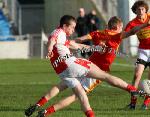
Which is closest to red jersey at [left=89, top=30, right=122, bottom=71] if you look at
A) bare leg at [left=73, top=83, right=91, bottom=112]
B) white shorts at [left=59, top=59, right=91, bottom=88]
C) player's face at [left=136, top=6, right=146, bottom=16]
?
player's face at [left=136, top=6, right=146, bottom=16]

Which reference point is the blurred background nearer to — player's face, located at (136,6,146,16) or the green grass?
the green grass

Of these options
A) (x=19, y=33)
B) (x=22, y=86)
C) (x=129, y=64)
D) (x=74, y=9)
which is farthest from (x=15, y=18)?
(x=22, y=86)

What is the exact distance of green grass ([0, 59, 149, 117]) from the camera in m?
14.2

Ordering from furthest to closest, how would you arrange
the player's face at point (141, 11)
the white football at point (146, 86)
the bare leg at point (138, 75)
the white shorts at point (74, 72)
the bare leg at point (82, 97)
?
the bare leg at point (138, 75), the player's face at point (141, 11), the white football at point (146, 86), the white shorts at point (74, 72), the bare leg at point (82, 97)

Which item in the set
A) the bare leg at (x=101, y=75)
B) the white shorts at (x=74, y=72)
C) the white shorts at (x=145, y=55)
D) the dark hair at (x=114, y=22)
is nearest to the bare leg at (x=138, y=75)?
the white shorts at (x=145, y=55)

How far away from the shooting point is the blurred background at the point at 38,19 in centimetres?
3450

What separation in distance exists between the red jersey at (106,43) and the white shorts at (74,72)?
143 centimetres

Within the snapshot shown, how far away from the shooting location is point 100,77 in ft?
43.2

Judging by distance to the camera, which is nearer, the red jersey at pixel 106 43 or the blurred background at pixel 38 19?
the red jersey at pixel 106 43

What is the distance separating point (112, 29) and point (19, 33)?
2789 cm

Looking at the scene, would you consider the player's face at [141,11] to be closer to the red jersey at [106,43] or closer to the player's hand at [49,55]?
the red jersey at [106,43]

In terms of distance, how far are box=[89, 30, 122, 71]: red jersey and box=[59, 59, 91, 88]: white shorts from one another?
1.43 m

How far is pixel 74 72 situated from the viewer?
12500 mm

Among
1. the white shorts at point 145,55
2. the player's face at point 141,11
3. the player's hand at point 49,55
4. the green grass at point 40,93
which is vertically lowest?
the green grass at point 40,93
